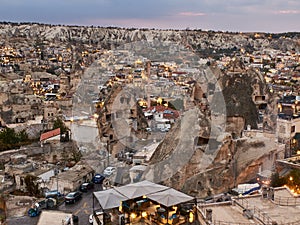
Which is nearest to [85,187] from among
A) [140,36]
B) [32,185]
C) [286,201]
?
[32,185]

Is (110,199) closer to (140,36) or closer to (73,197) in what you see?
(73,197)

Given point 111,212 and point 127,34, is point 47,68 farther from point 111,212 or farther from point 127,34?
point 127,34

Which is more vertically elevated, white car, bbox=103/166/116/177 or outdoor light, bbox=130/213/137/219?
outdoor light, bbox=130/213/137/219

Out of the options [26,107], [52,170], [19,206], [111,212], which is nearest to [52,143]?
[52,170]

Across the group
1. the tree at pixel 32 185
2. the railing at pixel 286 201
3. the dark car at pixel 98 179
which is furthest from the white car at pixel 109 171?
the railing at pixel 286 201

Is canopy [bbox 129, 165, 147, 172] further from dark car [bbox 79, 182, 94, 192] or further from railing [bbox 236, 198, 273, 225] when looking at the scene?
railing [bbox 236, 198, 273, 225]

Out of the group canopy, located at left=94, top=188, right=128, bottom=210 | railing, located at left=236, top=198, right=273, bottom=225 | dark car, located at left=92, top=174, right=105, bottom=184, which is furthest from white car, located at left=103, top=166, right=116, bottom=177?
railing, located at left=236, top=198, right=273, bottom=225
